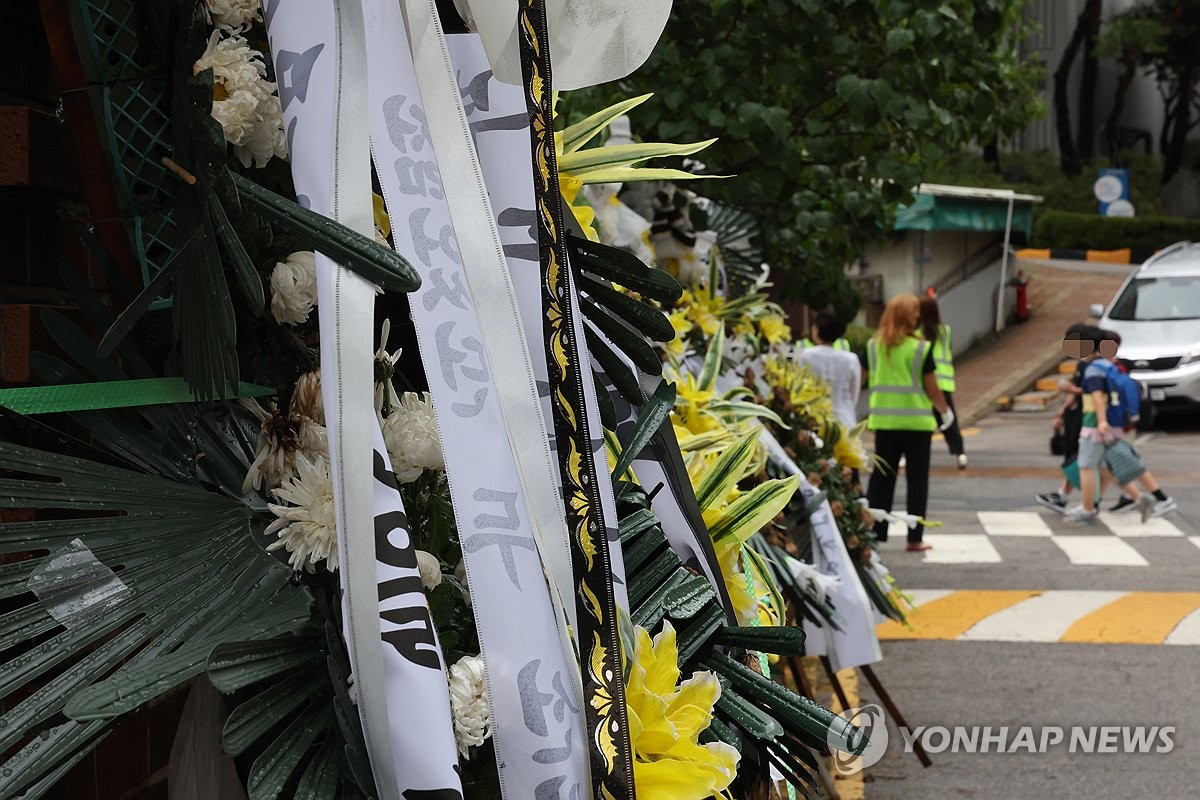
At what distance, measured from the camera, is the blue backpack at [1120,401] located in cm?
945

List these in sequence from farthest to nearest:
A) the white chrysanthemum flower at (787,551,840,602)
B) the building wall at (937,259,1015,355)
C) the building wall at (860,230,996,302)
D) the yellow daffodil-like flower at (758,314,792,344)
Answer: the building wall at (937,259,1015,355) < the building wall at (860,230,996,302) < the yellow daffodil-like flower at (758,314,792,344) < the white chrysanthemum flower at (787,551,840,602)

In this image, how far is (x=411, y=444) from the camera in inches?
51.1

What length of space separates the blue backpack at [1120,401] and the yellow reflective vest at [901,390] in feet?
6.24

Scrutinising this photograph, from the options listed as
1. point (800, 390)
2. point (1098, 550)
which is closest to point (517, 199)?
point (800, 390)

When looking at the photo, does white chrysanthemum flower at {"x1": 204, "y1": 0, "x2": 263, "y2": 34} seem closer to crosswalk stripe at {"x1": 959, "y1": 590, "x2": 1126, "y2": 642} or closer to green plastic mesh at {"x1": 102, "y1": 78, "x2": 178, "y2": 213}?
green plastic mesh at {"x1": 102, "y1": 78, "x2": 178, "y2": 213}

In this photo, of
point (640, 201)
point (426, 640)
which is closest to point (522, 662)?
point (426, 640)

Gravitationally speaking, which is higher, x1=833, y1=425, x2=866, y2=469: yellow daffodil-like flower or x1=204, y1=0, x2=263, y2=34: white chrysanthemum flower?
x1=204, y1=0, x2=263, y2=34: white chrysanthemum flower

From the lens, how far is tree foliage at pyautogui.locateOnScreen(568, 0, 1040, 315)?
4230 millimetres

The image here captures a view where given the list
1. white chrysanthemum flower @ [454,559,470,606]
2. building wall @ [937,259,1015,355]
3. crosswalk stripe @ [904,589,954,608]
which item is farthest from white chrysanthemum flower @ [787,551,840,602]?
building wall @ [937,259,1015,355]

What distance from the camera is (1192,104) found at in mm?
33281

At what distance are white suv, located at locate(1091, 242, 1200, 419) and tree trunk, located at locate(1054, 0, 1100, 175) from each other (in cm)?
1505

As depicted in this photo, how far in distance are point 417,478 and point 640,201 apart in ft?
8.70

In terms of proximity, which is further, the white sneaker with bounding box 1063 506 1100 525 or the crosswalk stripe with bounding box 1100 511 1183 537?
the white sneaker with bounding box 1063 506 1100 525

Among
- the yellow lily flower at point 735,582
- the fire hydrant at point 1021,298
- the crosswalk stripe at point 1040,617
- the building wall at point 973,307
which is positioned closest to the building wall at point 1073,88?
the fire hydrant at point 1021,298
